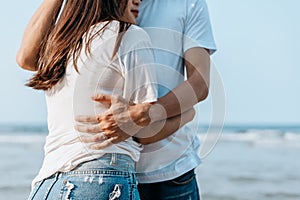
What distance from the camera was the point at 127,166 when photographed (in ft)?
5.98

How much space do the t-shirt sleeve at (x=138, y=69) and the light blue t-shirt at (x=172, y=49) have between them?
37 cm

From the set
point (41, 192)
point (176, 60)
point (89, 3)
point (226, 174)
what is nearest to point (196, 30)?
point (176, 60)

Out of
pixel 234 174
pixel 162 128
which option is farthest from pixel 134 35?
pixel 234 174

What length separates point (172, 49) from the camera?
2.28 metres

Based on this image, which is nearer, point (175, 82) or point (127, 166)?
point (127, 166)

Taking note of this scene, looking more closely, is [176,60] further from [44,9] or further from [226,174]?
[226,174]

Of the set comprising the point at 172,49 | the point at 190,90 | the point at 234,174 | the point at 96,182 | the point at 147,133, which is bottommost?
the point at 234,174

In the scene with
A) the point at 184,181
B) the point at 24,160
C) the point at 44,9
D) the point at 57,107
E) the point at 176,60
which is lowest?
the point at 24,160

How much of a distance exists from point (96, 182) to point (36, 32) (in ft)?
1.68

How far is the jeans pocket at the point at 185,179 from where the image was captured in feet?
7.52

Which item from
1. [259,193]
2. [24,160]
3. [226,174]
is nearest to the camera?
[259,193]

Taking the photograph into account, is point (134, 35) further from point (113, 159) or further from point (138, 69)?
point (113, 159)

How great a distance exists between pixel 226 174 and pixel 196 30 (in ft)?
21.5

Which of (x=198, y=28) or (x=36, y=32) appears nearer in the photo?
(x=36, y=32)
